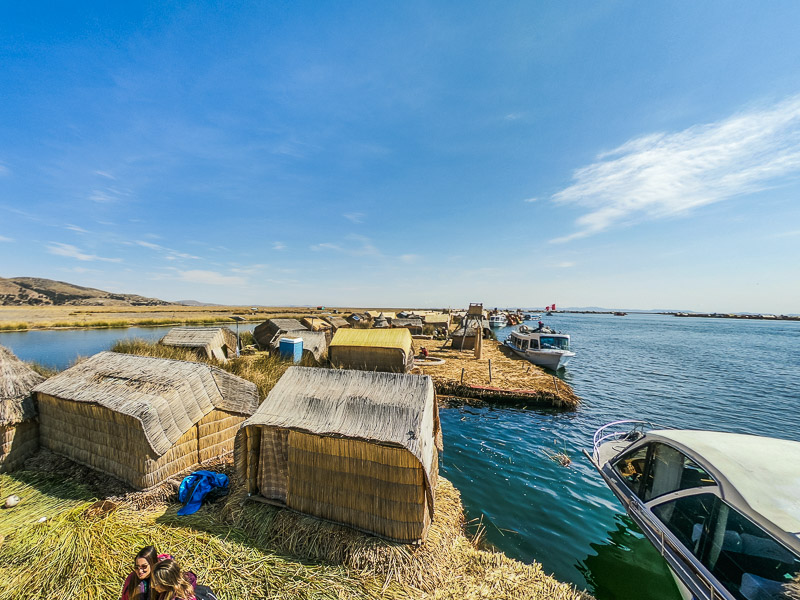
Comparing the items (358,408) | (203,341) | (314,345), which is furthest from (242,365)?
(358,408)

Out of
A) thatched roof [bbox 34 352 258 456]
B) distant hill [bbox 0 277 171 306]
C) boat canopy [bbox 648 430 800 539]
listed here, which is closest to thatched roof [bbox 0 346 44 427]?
thatched roof [bbox 34 352 258 456]

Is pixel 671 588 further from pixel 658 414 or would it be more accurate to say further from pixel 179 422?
pixel 658 414

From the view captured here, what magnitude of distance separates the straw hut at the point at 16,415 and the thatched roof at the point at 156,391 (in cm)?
49

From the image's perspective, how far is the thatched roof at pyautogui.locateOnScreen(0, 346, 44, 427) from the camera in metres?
8.83

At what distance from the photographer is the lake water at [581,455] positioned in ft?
25.3

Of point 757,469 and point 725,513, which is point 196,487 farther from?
point 757,469

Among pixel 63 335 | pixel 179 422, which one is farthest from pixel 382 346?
pixel 63 335

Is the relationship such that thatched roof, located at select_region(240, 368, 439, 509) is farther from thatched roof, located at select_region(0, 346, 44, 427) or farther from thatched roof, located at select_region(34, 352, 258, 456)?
thatched roof, located at select_region(0, 346, 44, 427)

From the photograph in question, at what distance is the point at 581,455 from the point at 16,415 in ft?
64.5

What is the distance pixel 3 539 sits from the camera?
6.08m

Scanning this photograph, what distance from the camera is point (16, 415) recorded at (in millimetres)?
8961

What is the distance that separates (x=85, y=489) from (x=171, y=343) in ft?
50.4

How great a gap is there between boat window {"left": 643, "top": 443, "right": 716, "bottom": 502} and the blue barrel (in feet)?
65.1

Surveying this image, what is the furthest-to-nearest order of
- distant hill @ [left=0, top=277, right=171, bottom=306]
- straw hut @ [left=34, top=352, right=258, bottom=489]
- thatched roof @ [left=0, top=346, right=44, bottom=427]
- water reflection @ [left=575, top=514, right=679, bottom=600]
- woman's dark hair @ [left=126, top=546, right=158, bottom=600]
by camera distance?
distant hill @ [left=0, top=277, right=171, bottom=306]
thatched roof @ [left=0, top=346, right=44, bottom=427]
straw hut @ [left=34, top=352, right=258, bottom=489]
water reflection @ [left=575, top=514, right=679, bottom=600]
woman's dark hair @ [left=126, top=546, right=158, bottom=600]
